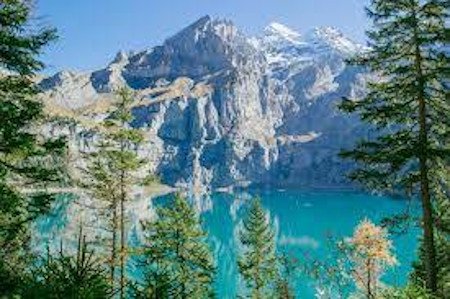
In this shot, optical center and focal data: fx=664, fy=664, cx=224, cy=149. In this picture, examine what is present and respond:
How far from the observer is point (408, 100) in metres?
24.7

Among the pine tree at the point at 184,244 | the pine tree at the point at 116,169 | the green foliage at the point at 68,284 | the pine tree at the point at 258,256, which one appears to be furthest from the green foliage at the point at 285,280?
the pine tree at the point at 258,256

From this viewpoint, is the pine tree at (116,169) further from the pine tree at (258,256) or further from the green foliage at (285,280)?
the pine tree at (258,256)

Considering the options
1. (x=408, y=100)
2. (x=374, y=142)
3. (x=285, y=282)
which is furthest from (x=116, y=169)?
(x=285, y=282)

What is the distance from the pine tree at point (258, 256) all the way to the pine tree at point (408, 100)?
107ft

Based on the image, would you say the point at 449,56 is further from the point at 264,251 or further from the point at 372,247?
the point at 264,251

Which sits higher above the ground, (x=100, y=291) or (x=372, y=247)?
(x=372, y=247)

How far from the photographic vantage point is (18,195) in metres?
18.8

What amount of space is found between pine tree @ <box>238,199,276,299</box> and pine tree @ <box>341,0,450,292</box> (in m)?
32.7

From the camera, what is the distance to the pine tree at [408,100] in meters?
23.8

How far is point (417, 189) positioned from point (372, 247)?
76.9 ft

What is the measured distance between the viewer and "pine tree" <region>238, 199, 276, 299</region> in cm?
5691

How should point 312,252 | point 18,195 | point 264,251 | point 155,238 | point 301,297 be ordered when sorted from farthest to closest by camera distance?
point 312,252, point 301,297, point 264,251, point 155,238, point 18,195

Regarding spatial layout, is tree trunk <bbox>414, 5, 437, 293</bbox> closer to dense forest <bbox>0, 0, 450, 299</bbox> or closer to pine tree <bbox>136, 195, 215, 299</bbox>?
dense forest <bbox>0, 0, 450, 299</bbox>

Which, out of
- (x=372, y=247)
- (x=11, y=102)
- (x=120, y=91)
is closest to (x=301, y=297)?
(x=372, y=247)
